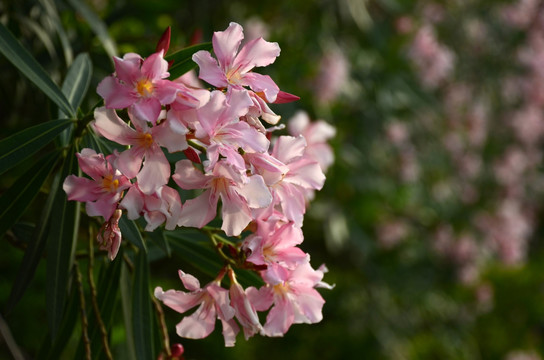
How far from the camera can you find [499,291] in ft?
15.6

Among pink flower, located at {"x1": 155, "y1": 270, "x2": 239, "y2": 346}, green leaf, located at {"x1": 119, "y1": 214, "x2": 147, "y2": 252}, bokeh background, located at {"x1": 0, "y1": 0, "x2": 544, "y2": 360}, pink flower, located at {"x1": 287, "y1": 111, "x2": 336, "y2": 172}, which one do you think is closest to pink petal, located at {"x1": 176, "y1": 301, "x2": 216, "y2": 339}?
pink flower, located at {"x1": 155, "y1": 270, "x2": 239, "y2": 346}

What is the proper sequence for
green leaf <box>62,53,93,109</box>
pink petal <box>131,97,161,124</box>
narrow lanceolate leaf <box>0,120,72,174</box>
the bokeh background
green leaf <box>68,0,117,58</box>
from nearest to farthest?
pink petal <box>131,97,161,124</box> → narrow lanceolate leaf <box>0,120,72,174</box> → green leaf <box>62,53,93,109</box> → green leaf <box>68,0,117,58</box> → the bokeh background

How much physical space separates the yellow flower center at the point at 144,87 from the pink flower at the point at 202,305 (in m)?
0.22

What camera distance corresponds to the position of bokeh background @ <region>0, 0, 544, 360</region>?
268cm

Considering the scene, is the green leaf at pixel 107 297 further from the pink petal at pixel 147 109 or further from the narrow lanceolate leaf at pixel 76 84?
the pink petal at pixel 147 109

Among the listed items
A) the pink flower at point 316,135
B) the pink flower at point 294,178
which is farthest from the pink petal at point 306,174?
the pink flower at point 316,135

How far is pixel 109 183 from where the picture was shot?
0.58 meters

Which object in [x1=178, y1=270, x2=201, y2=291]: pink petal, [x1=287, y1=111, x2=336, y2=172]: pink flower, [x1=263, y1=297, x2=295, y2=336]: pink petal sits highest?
[x1=178, y1=270, x2=201, y2=291]: pink petal

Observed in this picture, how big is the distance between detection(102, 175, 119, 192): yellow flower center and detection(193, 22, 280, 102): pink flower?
0.46 ft

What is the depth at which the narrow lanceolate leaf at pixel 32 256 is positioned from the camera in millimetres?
684

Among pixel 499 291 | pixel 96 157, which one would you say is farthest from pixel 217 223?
pixel 499 291

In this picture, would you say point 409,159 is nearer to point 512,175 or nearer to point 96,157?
point 512,175

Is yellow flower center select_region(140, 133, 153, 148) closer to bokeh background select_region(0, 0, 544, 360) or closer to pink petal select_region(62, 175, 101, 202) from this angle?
pink petal select_region(62, 175, 101, 202)

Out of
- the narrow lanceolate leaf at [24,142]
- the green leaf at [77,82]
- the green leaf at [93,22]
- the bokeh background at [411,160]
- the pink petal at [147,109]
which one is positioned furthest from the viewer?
the bokeh background at [411,160]
